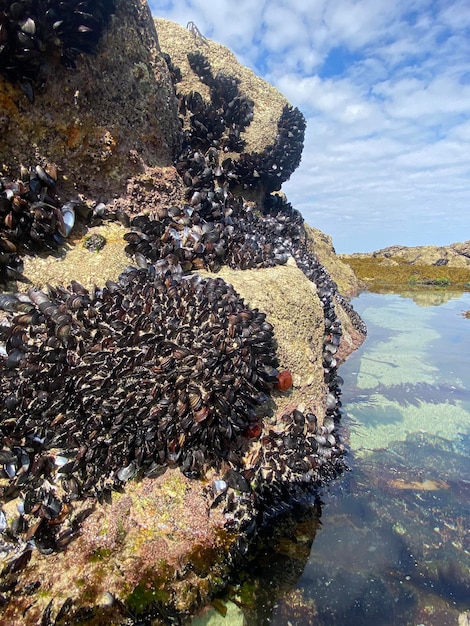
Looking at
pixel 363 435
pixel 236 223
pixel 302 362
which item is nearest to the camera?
pixel 302 362

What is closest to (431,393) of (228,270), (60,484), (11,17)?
(228,270)

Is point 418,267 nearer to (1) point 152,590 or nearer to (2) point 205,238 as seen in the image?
(2) point 205,238

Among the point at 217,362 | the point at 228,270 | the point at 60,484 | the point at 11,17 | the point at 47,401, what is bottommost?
the point at 60,484

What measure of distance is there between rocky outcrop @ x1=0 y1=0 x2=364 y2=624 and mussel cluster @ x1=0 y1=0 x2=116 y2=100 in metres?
0.07

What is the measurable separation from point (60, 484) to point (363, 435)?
3631mm

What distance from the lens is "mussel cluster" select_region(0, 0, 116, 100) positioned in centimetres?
425

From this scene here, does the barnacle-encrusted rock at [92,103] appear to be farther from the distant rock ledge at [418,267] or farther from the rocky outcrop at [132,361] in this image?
the distant rock ledge at [418,267]

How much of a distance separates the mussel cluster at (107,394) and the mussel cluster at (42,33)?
8.32 ft

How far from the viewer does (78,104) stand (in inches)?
200

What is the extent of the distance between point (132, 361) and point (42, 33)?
3739mm

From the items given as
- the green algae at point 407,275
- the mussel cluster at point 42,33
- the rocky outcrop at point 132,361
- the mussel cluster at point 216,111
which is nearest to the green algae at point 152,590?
the rocky outcrop at point 132,361

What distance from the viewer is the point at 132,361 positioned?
3730 mm

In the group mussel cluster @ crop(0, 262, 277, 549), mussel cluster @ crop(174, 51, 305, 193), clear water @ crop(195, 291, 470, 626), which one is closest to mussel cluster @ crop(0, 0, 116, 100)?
mussel cluster @ crop(0, 262, 277, 549)

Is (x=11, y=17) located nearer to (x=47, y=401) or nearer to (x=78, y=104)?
(x=78, y=104)
